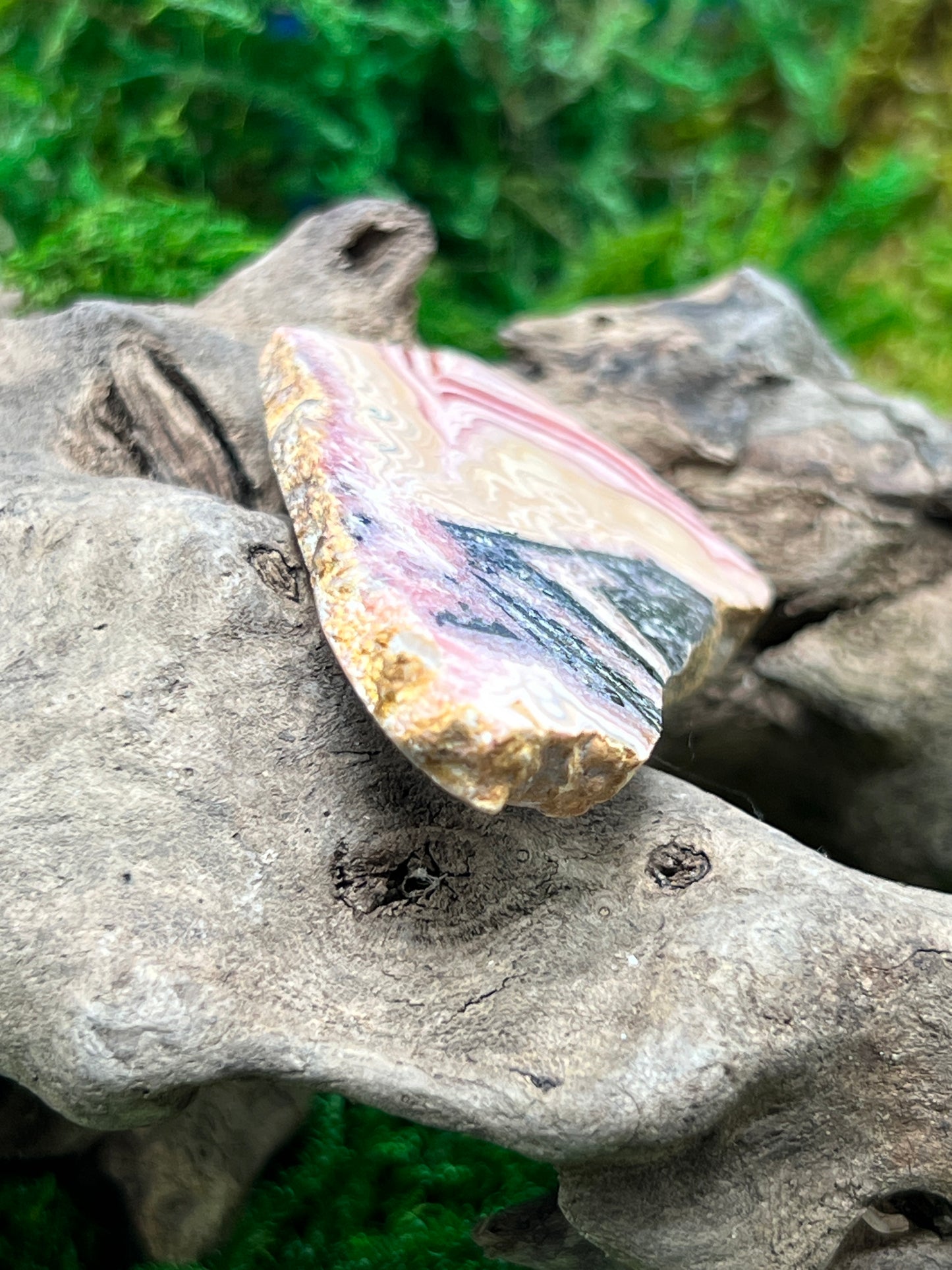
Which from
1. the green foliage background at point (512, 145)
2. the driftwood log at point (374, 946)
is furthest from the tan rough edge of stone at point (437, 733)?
the green foliage background at point (512, 145)

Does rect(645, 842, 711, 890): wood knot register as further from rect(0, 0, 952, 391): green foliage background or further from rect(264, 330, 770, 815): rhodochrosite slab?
rect(0, 0, 952, 391): green foliage background

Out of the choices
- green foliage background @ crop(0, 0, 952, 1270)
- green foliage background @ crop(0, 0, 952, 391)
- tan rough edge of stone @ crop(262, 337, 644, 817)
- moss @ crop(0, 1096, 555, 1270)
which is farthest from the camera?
green foliage background @ crop(0, 0, 952, 391)

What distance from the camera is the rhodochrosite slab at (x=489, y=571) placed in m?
0.99

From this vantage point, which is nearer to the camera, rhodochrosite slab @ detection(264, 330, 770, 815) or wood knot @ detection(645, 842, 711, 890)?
rhodochrosite slab @ detection(264, 330, 770, 815)

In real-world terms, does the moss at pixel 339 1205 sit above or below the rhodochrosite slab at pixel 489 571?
below

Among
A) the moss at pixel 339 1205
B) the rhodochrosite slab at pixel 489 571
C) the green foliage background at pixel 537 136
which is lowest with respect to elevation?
the moss at pixel 339 1205

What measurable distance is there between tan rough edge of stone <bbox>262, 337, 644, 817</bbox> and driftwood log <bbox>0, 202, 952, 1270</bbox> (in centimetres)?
15

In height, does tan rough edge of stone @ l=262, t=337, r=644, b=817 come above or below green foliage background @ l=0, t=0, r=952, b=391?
above

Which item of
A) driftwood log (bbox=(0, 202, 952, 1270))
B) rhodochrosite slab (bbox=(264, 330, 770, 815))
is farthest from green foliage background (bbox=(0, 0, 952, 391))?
driftwood log (bbox=(0, 202, 952, 1270))

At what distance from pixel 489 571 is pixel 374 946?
40 centimetres

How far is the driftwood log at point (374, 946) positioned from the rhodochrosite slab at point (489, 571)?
156 millimetres

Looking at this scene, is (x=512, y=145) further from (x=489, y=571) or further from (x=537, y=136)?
(x=489, y=571)

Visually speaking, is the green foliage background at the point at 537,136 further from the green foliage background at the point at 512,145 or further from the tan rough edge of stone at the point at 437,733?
the tan rough edge of stone at the point at 437,733

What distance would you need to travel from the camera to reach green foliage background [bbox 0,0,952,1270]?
10.3 feet
